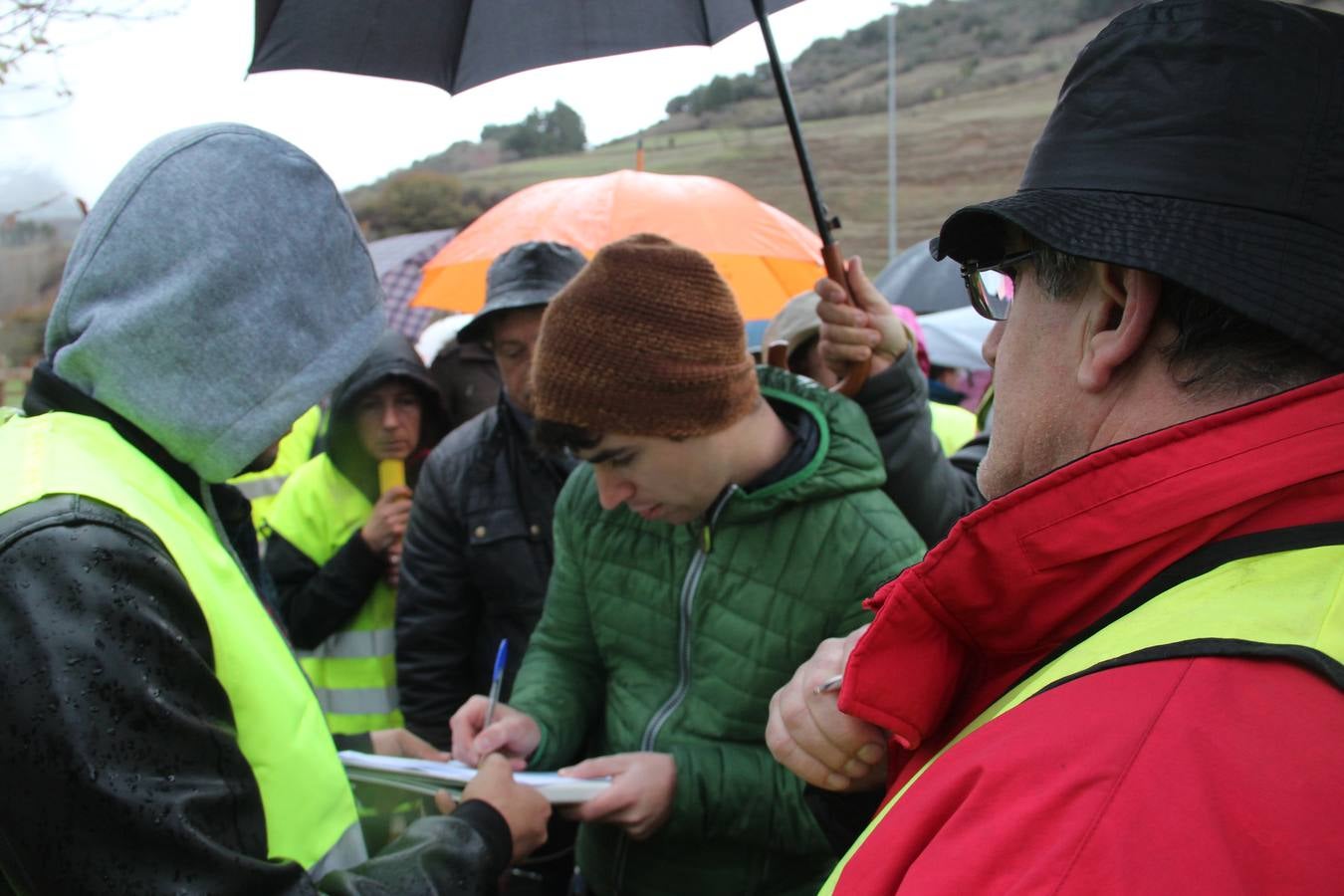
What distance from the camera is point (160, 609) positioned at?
1179 mm

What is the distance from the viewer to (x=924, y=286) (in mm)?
7207

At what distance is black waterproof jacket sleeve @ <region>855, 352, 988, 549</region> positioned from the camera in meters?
2.32

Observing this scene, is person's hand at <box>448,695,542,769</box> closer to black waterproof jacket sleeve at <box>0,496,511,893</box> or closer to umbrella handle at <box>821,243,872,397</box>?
black waterproof jacket sleeve at <box>0,496,511,893</box>

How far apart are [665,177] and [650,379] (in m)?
2.33

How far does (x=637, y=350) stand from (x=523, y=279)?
1419 millimetres

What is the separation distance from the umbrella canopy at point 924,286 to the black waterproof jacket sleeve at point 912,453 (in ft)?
15.7

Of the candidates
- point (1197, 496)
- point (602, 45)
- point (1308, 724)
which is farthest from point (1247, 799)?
point (602, 45)

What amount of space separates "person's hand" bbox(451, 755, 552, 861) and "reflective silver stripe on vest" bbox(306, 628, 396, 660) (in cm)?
153

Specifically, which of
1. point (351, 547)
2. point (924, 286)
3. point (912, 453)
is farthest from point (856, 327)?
point (924, 286)

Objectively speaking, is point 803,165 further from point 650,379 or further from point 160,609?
point 160,609

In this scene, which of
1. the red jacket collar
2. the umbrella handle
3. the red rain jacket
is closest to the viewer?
the red rain jacket

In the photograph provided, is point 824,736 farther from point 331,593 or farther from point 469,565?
point 331,593

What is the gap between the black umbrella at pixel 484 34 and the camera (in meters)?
1.94

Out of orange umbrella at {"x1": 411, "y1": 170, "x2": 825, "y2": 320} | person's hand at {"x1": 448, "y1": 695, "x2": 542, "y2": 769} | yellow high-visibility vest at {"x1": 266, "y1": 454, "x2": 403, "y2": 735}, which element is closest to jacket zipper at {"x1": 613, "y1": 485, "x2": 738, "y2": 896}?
person's hand at {"x1": 448, "y1": 695, "x2": 542, "y2": 769}
